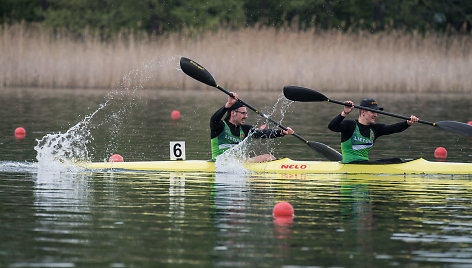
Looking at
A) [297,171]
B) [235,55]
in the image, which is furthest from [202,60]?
[297,171]

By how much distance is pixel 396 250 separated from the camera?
25.8ft

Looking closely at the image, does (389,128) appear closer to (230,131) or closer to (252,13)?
(230,131)

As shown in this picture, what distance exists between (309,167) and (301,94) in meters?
1.93

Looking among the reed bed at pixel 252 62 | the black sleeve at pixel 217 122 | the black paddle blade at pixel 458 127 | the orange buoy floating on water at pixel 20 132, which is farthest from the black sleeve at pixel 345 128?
the reed bed at pixel 252 62

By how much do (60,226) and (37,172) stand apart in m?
4.72

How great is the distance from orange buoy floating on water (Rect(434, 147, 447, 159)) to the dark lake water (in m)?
0.14

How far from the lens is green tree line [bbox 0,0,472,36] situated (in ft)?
129

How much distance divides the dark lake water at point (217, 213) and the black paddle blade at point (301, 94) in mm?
1471

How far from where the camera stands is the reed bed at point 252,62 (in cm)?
2869

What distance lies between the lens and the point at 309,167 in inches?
540

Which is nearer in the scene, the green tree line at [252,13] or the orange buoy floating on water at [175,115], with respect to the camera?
the orange buoy floating on water at [175,115]

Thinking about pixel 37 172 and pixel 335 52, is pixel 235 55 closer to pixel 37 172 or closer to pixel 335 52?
pixel 335 52

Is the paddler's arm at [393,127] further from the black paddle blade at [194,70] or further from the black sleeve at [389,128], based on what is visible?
the black paddle blade at [194,70]

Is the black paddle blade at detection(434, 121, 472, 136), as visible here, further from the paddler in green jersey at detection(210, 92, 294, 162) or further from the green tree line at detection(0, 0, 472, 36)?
the green tree line at detection(0, 0, 472, 36)
